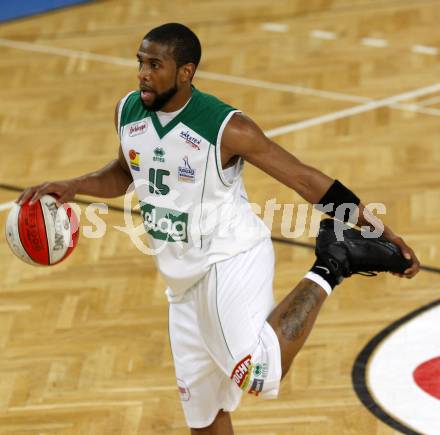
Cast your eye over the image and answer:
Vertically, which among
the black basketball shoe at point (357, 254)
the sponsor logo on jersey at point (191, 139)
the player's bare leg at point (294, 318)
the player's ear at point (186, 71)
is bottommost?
the player's bare leg at point (294, 318)

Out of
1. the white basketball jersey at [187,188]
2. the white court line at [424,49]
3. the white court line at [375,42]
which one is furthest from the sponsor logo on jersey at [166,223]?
the white court line at [375,42]

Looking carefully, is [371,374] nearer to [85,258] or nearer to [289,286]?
[289,286]

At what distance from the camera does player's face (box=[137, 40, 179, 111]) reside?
14.9ft

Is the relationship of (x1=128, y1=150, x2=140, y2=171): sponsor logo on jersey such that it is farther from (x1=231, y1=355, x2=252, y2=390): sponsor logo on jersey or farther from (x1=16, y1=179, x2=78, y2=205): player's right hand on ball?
(x1=231, y1=355, x2=252, y2=390): sponsor logo on jersey

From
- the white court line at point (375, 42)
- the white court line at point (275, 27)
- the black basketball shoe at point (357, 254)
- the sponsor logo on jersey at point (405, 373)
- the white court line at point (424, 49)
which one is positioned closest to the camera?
the black basketball shoe at point (357, 254)

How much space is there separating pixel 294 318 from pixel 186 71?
1132 mm

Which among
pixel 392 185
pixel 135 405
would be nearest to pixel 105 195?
pixel 135 405

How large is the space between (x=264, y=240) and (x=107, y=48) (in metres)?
6.26

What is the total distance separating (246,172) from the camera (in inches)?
328

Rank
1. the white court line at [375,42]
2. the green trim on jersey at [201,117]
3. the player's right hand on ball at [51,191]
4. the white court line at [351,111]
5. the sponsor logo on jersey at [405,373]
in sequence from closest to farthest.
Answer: the green trim on jersey at [201,117] → the player's right hand on ball at [51,191] → the sponsor logo on jersey at [405,373] → the white court line at [351,111] → the white court line at [375,42]

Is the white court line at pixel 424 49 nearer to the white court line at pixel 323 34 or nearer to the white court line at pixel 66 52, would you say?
the white court line at pixel 323 34

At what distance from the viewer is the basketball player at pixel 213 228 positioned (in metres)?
4.62

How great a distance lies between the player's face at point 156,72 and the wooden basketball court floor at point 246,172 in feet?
6.47

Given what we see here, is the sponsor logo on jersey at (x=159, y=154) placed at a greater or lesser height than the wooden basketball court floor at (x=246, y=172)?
greater
